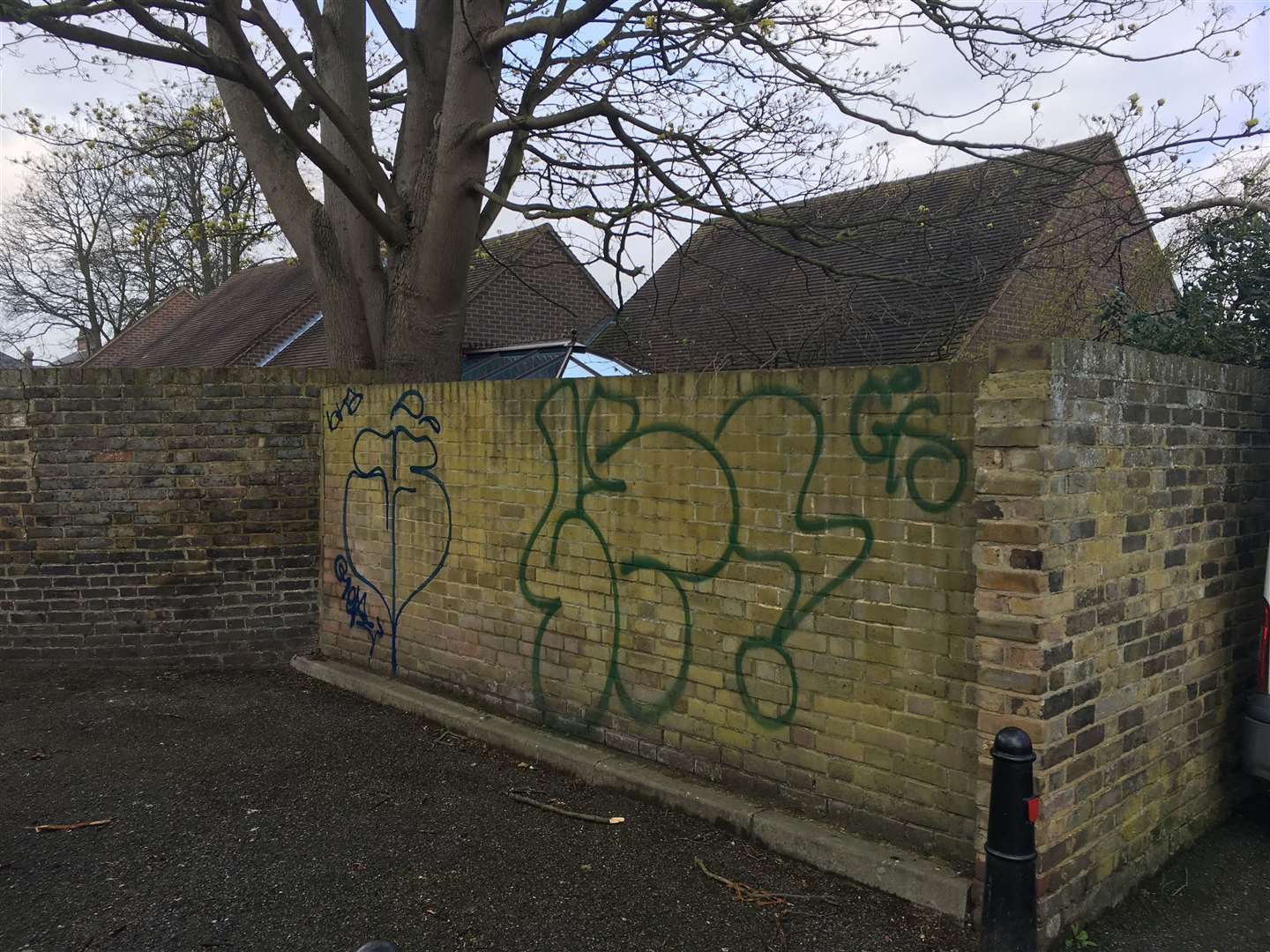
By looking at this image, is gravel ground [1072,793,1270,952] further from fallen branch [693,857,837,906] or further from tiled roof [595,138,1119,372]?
tiled roof [595,138,1119,372]

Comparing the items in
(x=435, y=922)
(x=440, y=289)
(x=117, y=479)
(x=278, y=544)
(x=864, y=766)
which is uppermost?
(x=440, y=289)

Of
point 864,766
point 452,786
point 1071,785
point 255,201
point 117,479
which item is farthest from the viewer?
point 255,201

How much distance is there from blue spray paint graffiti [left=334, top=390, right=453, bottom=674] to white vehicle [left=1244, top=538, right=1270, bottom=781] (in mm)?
4426

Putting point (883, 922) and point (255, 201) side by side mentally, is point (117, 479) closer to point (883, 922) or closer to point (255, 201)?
point (255, 201)

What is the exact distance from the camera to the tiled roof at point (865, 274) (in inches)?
259

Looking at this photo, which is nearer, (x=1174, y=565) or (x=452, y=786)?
(x=1174, y=565)

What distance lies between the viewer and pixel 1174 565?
380 cm

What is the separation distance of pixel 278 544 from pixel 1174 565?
6.10 meters

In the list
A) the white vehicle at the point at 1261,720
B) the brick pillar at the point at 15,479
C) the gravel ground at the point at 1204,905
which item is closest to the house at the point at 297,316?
the brick pillar at the point at 15,479

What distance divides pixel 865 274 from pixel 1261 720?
11.4 ft

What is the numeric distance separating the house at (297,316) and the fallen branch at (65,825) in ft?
25.8

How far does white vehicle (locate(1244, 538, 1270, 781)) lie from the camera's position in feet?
12.9

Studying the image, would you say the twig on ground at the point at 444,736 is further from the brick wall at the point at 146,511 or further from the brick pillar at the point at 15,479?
the brick pillar at the point at 15,479

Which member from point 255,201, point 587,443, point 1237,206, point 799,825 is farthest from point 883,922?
point 255,201
